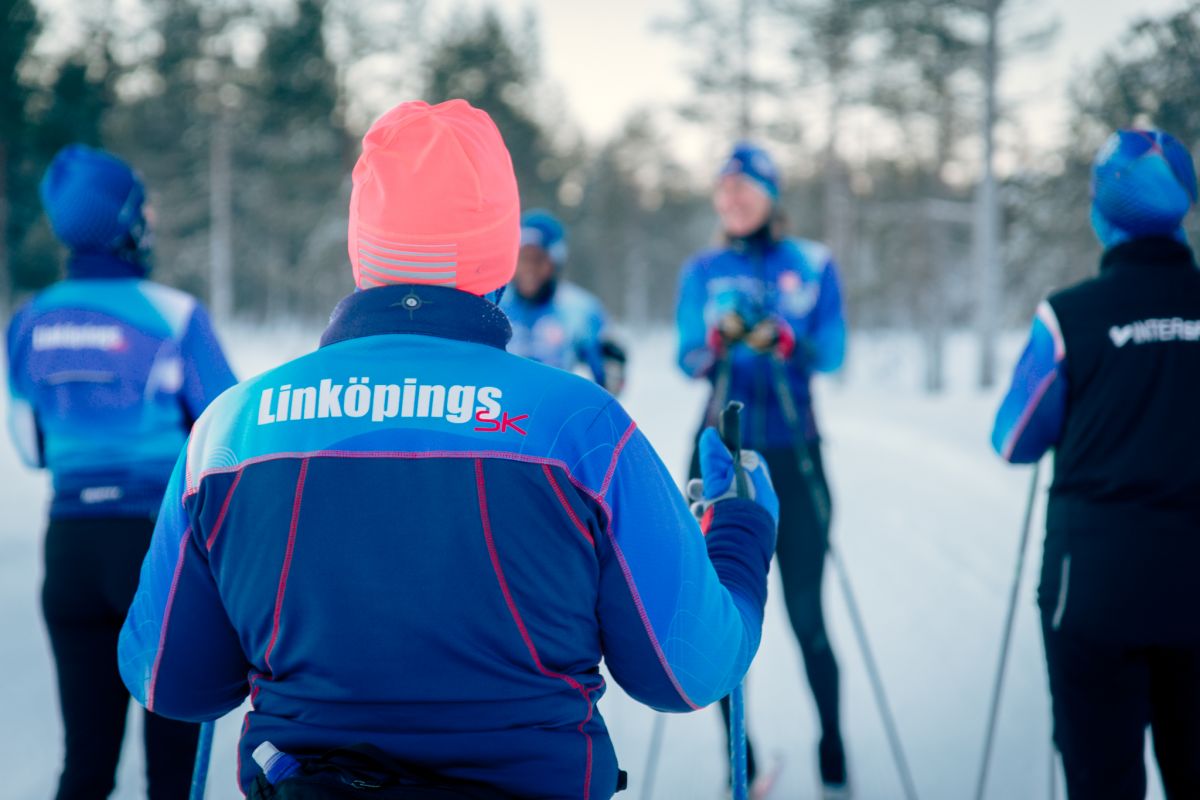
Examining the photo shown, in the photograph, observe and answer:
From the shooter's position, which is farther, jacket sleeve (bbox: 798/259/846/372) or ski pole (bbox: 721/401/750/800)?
jacket sleeve (bbox: 798/259/846/372)

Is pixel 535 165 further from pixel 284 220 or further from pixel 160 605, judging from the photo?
pixel 160 605

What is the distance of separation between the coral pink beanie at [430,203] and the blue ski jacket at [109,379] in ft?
4.91

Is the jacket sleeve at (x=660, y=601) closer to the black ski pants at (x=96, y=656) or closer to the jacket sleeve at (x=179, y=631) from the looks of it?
the jacket sleeve at (x=179, y=631)

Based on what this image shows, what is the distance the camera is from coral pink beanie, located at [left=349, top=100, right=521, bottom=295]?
1420 mm

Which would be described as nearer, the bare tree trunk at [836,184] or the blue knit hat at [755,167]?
the blue knit hat at [755,167]

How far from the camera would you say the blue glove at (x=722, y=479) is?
179cm

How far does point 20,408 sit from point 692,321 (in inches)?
105

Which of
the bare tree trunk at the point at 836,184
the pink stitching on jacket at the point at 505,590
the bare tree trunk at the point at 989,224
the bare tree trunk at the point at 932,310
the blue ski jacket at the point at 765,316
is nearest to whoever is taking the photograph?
the pink stitching on jacket at the point at 505,590

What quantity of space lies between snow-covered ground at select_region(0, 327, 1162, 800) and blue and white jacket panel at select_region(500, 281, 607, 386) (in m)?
2.03

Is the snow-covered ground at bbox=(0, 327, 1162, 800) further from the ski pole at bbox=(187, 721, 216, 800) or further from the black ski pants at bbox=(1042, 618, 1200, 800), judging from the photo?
the ski pole at bbox=(187, 721, 216, 800)

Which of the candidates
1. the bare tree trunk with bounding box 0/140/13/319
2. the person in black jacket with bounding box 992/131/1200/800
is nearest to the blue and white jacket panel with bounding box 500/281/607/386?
the person in black jacket with bounding box 992/131/1200/800

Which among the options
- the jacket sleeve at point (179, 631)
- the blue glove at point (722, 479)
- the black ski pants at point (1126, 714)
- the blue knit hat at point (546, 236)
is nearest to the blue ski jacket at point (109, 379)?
the jacket sleeve at point (179, 631)

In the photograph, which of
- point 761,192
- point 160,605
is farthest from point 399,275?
point 761,192

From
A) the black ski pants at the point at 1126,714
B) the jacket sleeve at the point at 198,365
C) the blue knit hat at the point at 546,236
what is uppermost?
the blue knit hat at the point at 546,236
